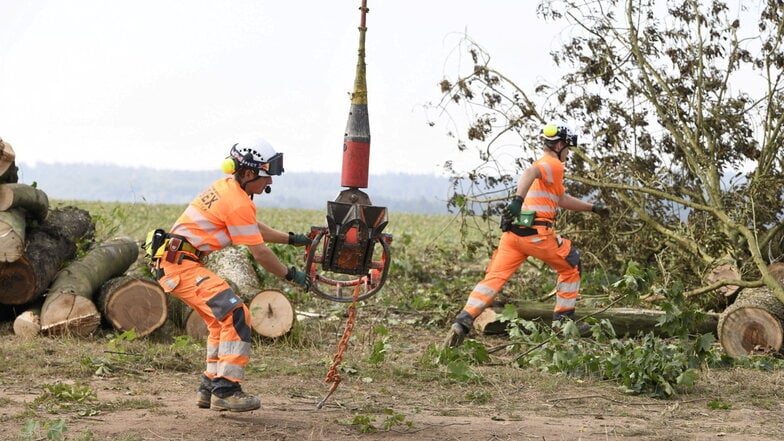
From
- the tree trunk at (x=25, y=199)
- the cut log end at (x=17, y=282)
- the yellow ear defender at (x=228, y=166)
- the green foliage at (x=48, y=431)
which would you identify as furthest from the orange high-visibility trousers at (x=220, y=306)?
the tree trunk at (x=25, y=199)

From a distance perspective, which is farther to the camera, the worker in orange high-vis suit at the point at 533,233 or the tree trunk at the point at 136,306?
the tree trunk at the point at 136,306

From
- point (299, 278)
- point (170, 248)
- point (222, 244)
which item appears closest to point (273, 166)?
point (222, 244)

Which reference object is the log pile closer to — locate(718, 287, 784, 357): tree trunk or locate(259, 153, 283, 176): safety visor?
locate(259, 153, 283, 176): safety visor

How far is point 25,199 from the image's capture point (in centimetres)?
915

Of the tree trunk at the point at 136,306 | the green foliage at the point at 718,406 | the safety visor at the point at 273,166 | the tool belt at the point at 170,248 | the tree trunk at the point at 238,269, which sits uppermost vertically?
the safety visor at the point at 273,166

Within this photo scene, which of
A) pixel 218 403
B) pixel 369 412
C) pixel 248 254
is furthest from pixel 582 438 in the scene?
pixel 248 254

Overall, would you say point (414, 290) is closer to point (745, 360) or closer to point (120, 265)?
point (120, 265)

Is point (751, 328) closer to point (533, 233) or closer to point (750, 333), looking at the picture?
point (750, 333)

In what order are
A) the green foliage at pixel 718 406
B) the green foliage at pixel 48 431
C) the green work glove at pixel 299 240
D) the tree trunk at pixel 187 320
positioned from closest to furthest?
the green foliage at pixel 48 431 → the green work glove at pixel 299 240 → the green foliage at pixel 718 406 → the tree trunk at pixel 187 320

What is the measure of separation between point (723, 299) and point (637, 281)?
295 centimetres

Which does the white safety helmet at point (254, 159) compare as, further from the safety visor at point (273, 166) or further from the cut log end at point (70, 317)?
the cut log end at point (70, 317)

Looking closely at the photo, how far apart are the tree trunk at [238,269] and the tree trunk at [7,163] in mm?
2153

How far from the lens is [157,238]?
Result: 6.20 meters

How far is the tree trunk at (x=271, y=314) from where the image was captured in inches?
355
